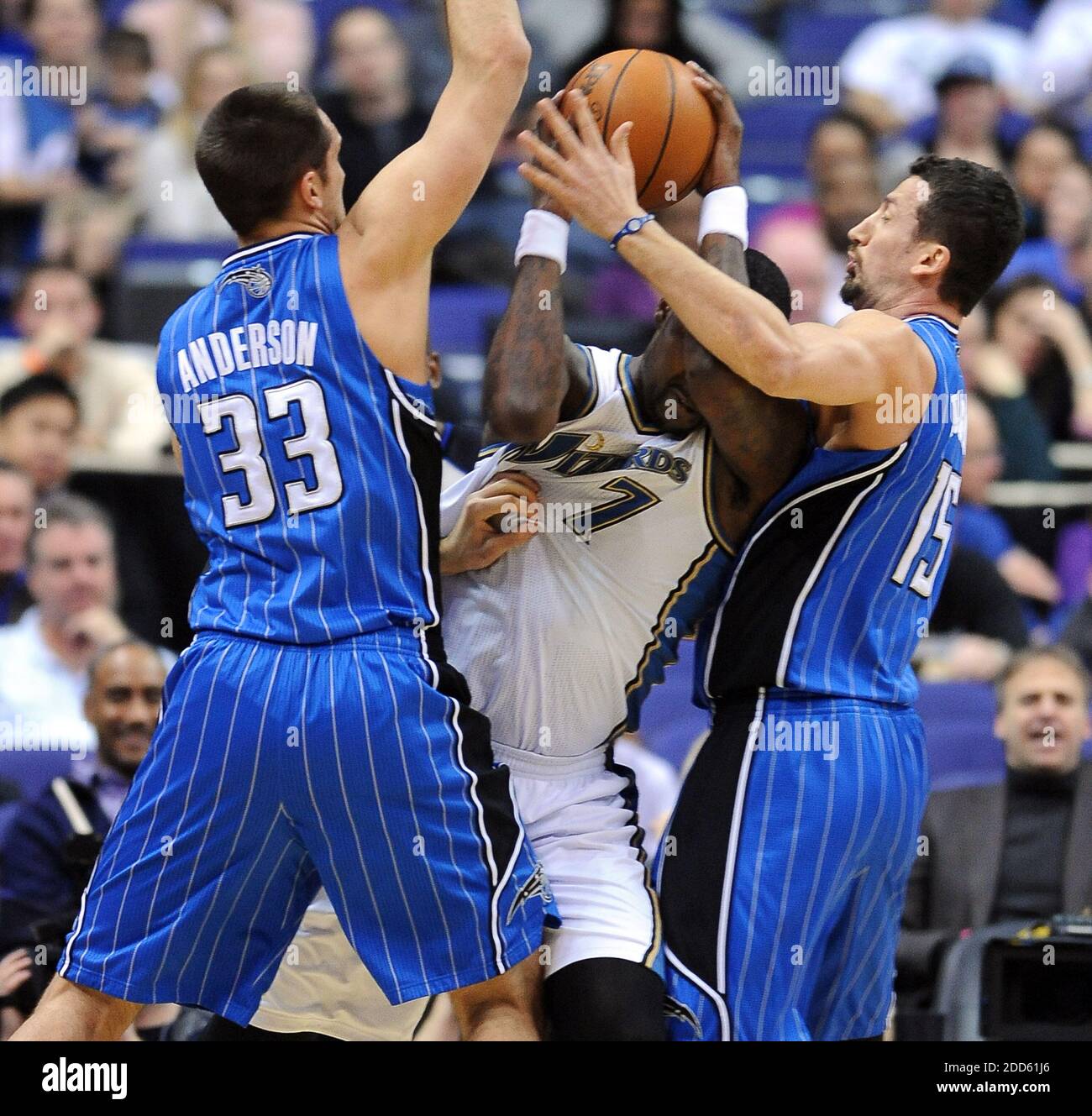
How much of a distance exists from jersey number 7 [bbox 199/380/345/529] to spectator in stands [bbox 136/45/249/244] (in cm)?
589

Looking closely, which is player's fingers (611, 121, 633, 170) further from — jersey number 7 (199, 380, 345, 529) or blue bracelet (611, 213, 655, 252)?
jersey number 7 (199, 380, 345, 529)

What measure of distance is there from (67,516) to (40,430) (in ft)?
2.41

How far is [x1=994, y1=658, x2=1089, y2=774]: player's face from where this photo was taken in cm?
630

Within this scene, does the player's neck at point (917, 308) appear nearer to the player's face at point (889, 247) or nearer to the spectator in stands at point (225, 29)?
the player's face at point (889, 247)

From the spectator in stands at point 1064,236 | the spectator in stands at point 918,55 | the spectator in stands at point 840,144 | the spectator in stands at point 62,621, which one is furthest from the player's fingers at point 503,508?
the spectator in stands at point 918,55

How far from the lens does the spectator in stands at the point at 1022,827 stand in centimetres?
618

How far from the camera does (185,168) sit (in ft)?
31.8

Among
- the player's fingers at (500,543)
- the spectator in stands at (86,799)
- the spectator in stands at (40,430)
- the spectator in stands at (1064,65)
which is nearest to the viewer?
the player's fingers at (500,543)

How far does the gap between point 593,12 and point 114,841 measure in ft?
26.9

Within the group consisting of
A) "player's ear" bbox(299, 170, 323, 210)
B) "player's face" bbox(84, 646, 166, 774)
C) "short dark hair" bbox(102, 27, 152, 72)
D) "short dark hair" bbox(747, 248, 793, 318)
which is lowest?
"player's face" bbox(84, 646, 166, 774)

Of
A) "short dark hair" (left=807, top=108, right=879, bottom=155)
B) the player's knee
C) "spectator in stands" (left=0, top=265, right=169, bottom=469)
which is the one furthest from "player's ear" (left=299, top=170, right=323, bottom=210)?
"short dark hair" (left=807, top=108, right=879, bottom=155)

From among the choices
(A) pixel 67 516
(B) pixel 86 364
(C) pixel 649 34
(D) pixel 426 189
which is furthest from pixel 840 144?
(D) pixel 426 189

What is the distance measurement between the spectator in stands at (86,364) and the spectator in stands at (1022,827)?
153 inches

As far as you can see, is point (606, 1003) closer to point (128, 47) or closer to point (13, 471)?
point (13, 471)
